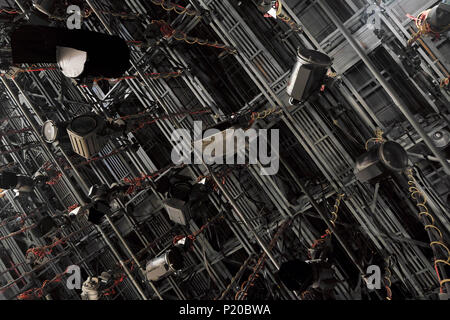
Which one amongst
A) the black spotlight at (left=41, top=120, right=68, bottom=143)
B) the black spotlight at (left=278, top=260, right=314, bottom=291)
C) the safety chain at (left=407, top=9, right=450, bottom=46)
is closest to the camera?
the black spotlight at (left=278, top=260, right=314, bottom=291)

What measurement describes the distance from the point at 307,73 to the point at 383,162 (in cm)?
170

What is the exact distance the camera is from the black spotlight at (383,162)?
4020 mm

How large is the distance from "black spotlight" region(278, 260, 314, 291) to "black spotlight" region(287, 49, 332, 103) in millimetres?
2610

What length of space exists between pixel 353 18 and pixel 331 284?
4818mm

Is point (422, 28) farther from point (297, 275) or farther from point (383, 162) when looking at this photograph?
point (297, 275)

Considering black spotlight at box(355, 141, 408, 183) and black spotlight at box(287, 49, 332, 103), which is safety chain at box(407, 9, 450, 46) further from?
black spotlight at box(355, 141, 408, 183)

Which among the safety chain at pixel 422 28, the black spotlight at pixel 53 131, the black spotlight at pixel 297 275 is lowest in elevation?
the black spotlight at pixel 297 275

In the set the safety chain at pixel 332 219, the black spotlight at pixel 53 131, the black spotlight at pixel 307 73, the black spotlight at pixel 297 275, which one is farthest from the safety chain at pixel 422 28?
the black spotlight at pixel 53 131

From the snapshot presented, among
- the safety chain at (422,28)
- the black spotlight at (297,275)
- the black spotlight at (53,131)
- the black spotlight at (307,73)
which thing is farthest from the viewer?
the black spotlight at (53,131)

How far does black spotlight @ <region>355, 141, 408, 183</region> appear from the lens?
402 cm

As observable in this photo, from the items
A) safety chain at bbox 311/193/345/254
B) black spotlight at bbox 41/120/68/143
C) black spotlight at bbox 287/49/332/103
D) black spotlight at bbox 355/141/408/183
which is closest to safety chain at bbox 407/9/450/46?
black spotlight at bbox 287/49/332/103

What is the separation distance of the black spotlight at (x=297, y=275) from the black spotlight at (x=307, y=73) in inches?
103

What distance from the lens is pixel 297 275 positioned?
3.99 meters

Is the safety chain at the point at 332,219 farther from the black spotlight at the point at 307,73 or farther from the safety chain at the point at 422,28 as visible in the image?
the safety chain at the point at 422,28
